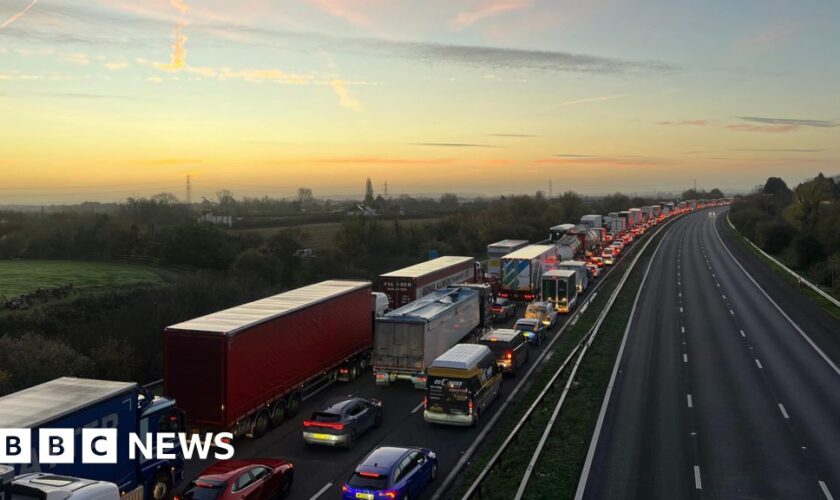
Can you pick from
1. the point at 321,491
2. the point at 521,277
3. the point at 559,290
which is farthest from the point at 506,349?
the point at 521,277

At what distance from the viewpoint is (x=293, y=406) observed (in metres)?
23.1

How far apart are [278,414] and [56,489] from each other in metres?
11.9

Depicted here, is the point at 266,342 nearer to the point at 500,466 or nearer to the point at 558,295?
the point at 500,466

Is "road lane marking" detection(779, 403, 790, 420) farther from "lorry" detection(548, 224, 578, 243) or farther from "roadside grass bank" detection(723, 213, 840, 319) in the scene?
"lorry" detection(548, 224, 578, 243)

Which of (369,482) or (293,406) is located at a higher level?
(369,482)

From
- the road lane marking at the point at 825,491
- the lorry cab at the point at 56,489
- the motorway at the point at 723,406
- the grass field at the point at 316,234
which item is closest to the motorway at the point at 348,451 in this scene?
the motorway at the point at 723,406

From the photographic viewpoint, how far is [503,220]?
12381 cm

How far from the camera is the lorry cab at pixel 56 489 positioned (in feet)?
33.8

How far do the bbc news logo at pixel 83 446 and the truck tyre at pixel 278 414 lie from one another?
2845 mm

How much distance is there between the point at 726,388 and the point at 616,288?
29394 millimetres

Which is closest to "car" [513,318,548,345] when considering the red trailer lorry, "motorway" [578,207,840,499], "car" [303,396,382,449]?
"motorway" [578,207,840,499]

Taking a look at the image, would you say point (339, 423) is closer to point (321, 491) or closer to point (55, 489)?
point (321, 491)

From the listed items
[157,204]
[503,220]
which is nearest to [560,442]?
[157,204]

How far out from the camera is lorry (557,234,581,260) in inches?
2501
